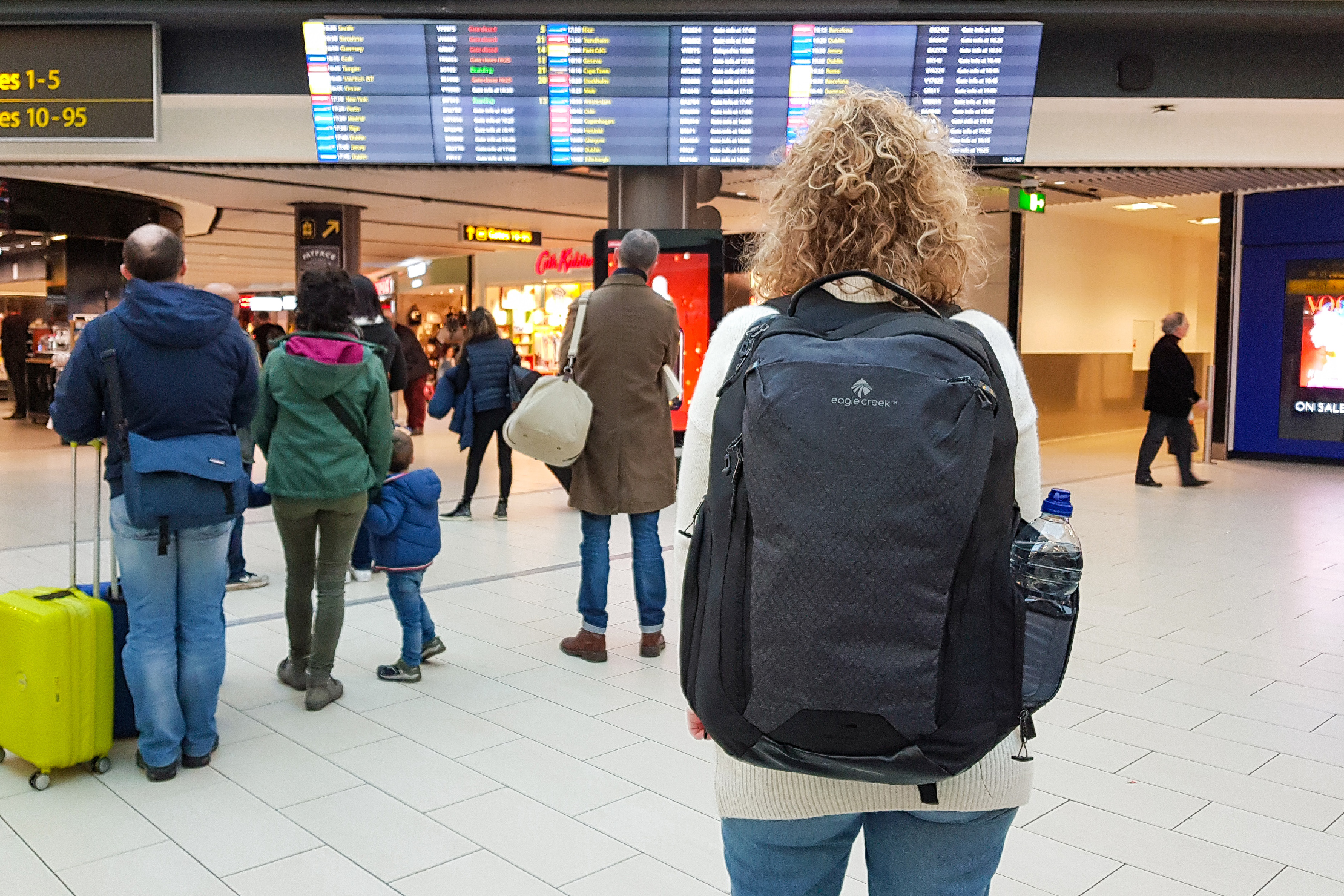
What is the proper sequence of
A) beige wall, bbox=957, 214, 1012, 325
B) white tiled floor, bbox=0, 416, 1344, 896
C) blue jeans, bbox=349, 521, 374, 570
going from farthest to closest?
beige wall, bbox=957, 214, 1012, 325 → blue jeans, bbox=349, 521, 374, 570 → white tiled floor, bbox=0, 416, 1344, 896

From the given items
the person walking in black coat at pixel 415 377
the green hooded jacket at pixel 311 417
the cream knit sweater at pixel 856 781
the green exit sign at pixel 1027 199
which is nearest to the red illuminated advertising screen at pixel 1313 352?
the green exit sign at pixel 1027 199

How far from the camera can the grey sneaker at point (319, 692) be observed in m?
3.85

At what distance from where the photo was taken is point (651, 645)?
179 inches

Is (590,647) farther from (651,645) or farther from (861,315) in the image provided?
(861,315)

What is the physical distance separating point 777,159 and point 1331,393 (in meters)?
12.3

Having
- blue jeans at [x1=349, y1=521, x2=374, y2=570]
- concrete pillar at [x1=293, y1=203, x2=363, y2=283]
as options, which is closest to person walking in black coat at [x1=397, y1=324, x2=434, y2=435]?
concrete pillar at [x1=293, y1=203, x2=363, y2=283]

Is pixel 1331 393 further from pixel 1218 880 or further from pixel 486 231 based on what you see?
pixel 1218 880

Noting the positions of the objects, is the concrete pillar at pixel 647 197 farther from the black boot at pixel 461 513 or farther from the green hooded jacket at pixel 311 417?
the green hooded jacket at pixel 311 417

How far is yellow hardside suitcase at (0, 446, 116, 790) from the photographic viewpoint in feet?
10.3

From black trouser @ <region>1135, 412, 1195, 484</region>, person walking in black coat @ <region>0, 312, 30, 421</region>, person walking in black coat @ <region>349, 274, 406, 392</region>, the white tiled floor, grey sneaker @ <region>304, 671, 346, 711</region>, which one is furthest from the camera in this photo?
person walking in black coat @ <region>0, 312, 30, 421</region>

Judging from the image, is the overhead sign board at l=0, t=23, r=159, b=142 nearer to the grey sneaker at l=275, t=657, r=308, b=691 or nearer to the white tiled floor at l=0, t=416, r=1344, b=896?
the white tiled floor at l=0, t=416, r=1344, b=896

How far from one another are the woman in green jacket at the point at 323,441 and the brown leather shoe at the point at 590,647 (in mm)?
1014

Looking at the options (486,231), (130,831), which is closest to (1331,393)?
(486,231)

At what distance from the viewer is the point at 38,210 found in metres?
12.5
